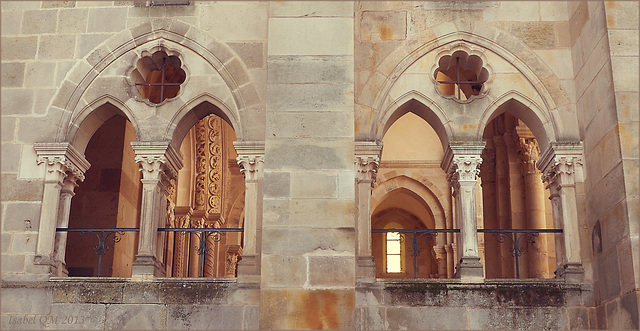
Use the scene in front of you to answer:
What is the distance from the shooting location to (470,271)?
8727mm

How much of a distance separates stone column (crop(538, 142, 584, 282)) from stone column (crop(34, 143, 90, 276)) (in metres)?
5.32

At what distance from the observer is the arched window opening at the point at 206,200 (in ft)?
45.3

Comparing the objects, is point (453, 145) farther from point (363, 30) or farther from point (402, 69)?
point (363, 30)

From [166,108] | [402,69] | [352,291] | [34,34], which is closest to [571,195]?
[402,69]

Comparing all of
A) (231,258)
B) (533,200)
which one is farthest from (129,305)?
(231,258)

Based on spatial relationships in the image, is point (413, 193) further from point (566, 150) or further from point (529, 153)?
point (566, 150)

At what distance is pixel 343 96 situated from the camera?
808 centimetres

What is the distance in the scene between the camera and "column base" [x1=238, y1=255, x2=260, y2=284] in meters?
8.70

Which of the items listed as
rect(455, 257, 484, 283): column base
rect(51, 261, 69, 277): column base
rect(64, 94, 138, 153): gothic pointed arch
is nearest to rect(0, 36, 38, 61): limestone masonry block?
rect(64, 94, 138, 153): gothic pointed arch

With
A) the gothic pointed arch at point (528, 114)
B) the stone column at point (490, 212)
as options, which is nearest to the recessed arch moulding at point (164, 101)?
the gothic pointed arch at point (528, 114)

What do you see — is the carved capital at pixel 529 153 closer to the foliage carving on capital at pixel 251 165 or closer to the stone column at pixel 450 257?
the stone column at pixel 450 257

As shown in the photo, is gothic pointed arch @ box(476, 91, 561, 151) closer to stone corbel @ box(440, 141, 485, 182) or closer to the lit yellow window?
stone corbel @ box(440, 141, 485, 182)

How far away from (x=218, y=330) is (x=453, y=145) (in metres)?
3.20

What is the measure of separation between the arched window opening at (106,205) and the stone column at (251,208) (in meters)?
2.77
